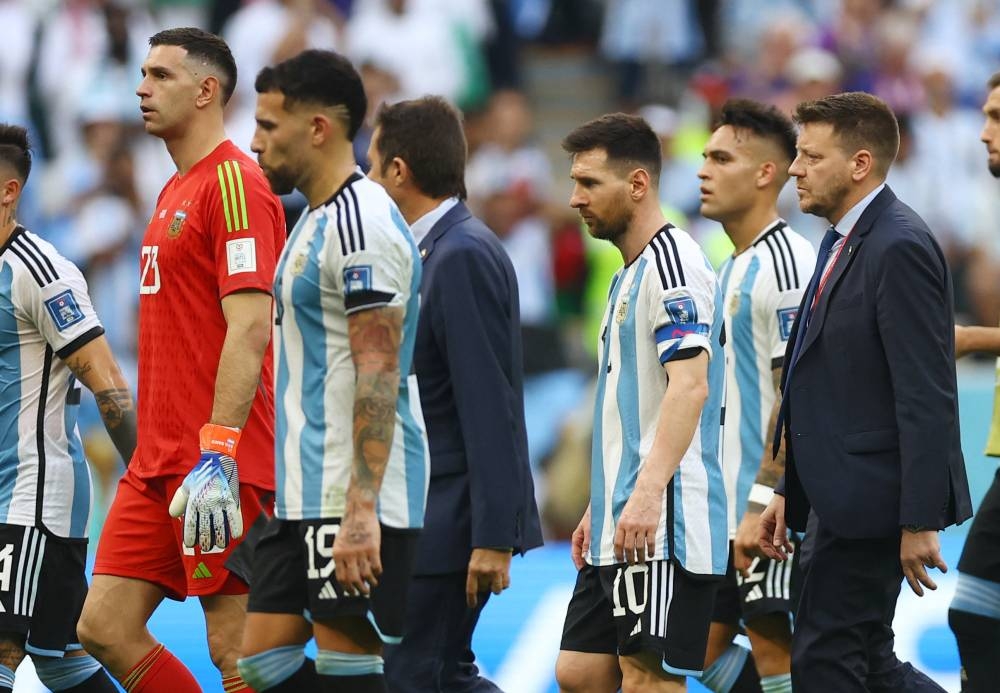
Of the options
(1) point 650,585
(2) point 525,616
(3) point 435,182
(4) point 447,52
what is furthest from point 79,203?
(1) point 650,585

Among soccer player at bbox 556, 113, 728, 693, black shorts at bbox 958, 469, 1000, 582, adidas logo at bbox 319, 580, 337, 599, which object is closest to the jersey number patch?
soccer player at bbox 556, 113, 728, 693

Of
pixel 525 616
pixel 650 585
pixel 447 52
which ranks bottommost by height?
pixel 525 616

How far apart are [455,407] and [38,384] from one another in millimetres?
1622

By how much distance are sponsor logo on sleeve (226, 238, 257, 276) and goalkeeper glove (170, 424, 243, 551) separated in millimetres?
675

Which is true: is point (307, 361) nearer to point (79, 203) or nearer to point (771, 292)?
point (771, 292)

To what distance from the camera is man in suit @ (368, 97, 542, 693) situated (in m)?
5.89

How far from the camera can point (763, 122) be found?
7.40 m

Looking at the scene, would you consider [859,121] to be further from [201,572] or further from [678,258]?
[201,572]

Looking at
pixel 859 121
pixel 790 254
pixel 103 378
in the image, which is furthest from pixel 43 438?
pixel 859 121

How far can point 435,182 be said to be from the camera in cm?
627

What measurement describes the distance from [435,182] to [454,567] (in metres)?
1.38

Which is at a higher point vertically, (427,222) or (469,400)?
(427,222)

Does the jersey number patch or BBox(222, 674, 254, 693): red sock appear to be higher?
the jersey number patch

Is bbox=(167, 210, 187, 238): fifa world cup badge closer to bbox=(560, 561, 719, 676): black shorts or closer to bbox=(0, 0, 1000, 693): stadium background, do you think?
bbox=(560, 561, 719, 676): black shorts
